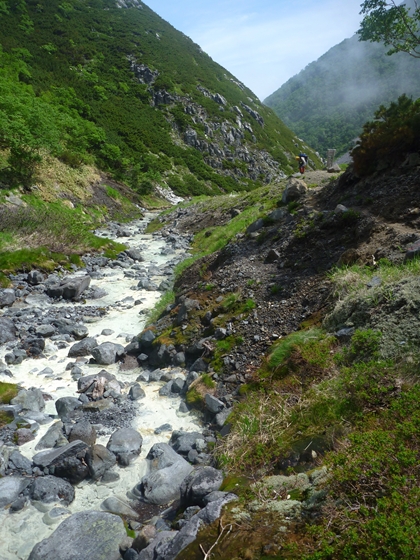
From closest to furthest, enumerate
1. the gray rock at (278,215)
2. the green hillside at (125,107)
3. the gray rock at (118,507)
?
the gray rock at (118,507) < the gray rock at (278,215) < the green hillside at (125,107)

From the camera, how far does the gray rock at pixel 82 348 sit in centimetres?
932

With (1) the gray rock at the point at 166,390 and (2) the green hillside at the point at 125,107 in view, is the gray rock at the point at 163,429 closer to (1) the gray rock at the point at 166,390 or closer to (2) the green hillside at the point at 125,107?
(1) the gray rock at the point at 166,390

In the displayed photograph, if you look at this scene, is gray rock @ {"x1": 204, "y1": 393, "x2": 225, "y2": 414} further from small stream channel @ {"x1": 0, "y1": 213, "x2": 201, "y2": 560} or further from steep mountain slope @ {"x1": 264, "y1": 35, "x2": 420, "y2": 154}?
steep mountain slope @ {"x1": 264, "y1": 35, "x2": 420, "y2": 154}

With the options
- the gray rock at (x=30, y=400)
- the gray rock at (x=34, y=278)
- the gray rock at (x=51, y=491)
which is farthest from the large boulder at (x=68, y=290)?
the gray rock at (x=51, y=491)

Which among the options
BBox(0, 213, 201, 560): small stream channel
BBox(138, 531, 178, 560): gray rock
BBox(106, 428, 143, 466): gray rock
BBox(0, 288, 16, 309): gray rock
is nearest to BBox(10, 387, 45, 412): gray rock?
BBox(0, 213, 201, 560): small stream channel

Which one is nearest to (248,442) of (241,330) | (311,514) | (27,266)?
(311,514)

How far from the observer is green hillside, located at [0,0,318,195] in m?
32.0

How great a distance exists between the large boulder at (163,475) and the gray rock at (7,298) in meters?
8.59

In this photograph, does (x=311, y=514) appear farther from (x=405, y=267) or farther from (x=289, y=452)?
(x=405, y=267)

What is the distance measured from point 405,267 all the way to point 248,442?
3840mm

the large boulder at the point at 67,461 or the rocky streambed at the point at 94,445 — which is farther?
the large boulder at the point at 67,461

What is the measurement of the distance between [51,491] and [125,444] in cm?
127

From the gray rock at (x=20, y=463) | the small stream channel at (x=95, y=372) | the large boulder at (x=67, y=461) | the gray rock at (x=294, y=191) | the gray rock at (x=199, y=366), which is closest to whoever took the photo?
the small stream channel at (x=95, y=372)

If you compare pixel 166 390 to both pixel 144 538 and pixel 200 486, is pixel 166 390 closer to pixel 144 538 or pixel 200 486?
pixel 200 486
